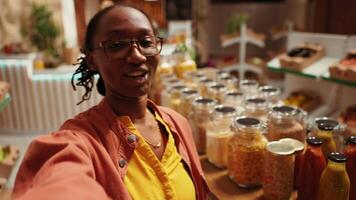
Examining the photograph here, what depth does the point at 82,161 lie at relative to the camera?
716 millimetres

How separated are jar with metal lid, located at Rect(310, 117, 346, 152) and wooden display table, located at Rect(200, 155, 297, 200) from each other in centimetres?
20

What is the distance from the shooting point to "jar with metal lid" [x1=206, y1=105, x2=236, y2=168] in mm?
1263

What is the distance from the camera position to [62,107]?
12.8 ft

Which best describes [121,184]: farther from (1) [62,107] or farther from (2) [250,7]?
(2) [250,7]

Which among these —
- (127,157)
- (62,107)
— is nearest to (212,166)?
(127,157)

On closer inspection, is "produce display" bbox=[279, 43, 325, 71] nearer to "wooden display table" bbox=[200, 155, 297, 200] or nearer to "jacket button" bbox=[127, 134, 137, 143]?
"wooden display table" bbox=[200, 155, 297, 200]

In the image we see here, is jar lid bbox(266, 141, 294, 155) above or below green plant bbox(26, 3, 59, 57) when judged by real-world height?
below

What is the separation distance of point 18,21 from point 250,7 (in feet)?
13.6

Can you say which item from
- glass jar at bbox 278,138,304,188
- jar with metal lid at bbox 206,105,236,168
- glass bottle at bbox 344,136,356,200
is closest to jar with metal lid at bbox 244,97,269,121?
jar with metal lid at bbox 206,105,236,168

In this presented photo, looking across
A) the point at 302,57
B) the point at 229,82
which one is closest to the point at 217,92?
the point at 229,82

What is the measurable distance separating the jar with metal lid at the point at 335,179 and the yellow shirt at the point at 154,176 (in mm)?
375

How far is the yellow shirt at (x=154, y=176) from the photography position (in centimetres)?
85

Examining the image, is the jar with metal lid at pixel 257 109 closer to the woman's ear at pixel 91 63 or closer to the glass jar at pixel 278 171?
the glass jar at pixel 278 171

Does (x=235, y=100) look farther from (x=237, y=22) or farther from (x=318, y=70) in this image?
(x=237, y=22)
